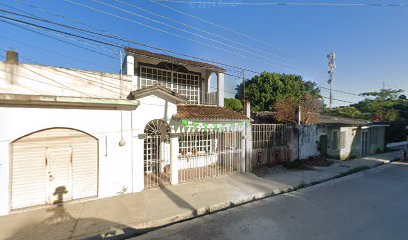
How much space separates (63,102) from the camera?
620 cm

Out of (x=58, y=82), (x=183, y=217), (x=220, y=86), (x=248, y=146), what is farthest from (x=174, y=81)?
(x=183, y=217)

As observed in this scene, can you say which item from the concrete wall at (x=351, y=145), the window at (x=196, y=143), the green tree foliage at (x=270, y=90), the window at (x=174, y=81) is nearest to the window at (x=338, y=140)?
the concrete wall at (x=351, y=145)

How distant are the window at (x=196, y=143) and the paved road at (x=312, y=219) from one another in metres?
4.91

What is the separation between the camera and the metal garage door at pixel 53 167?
5.95m

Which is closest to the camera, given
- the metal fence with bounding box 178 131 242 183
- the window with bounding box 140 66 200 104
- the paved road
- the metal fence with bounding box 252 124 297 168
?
the paved road

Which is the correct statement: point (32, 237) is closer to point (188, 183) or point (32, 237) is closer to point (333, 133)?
point (188, 183)

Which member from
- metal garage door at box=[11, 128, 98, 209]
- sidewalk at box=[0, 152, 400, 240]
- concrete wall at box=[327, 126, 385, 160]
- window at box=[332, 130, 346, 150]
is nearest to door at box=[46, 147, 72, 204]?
metal garage door at box=[11, 128, 98, 209]

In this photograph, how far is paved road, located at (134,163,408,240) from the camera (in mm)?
4688

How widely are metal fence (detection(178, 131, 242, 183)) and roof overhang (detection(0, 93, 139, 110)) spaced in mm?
3482

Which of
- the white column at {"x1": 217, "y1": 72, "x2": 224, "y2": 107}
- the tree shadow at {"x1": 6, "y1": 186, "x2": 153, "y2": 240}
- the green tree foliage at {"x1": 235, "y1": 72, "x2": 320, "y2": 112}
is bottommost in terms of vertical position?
the tree shadow at {"x1": 6, "y1": 186, "x2": 153, "y2": 240}

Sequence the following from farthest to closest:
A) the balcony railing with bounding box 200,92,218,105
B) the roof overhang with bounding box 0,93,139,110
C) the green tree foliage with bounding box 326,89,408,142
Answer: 1. the green tree foliage with bounding box 326,89,408,142
2. the balcony railing with bounding box 200,92,218,105
3. the roof overhang with bounding box 0,93,139,110

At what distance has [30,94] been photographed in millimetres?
5996

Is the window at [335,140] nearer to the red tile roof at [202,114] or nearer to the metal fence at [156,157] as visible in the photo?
→ the red tile roof at [202,114]

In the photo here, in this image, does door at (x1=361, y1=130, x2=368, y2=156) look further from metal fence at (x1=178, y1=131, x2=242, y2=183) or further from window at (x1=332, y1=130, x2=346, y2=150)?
metal fence at (x1=178, y1=131, x2=242, y2=183)
